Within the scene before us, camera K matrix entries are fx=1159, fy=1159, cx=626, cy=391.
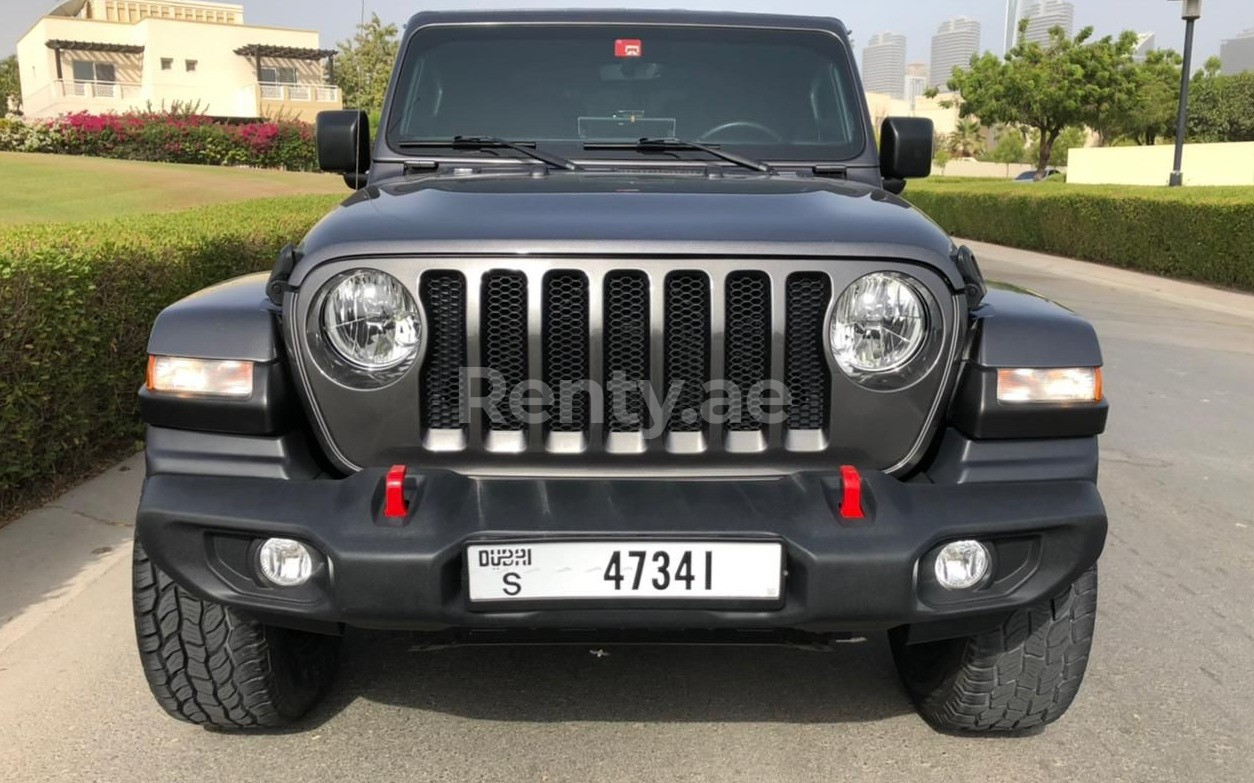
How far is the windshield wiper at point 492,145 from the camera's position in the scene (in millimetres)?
3639

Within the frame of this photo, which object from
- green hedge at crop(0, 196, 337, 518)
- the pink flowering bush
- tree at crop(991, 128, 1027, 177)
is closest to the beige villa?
the pink flowering bush

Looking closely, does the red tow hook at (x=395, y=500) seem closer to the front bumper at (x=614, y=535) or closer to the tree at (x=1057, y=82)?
the front bumper at (x=614, y=535)

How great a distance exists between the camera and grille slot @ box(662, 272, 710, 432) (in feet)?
8.62

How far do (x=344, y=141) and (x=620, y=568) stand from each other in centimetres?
222

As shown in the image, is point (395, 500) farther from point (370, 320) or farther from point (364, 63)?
point (364, 63)

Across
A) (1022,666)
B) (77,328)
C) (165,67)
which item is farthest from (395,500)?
(165,67)

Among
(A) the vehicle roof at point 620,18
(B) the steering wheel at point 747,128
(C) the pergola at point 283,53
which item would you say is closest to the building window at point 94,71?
(C) the pergola at point 283,53

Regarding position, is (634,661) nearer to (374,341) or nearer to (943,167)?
(374,341)

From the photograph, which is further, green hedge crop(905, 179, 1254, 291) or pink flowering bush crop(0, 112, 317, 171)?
pink flowering bush crop(0, 112, 317, 171)

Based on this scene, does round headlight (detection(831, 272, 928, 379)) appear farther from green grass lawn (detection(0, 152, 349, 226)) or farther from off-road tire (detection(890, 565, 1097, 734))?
green grass lawn (detection(0, 152, 349, 226))

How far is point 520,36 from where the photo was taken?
4102 mm

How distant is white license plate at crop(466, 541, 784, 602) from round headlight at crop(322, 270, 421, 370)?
1.70 ft

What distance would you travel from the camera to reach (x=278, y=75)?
67938mm

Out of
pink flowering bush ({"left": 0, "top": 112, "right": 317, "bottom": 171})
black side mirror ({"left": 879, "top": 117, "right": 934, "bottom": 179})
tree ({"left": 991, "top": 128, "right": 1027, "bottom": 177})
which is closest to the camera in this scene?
black side mirror ({"left": 879, "top": 117, "right": 934, "bottom": 179})
